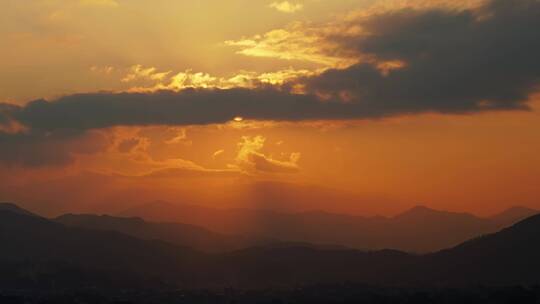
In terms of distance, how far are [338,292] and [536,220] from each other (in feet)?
156

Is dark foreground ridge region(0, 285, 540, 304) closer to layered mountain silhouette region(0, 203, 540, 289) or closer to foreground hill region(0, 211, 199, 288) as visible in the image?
layered mountain silhouette region(0, 203, 540, 289)

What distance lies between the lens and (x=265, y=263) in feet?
456

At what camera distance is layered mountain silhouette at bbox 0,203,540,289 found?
114 m

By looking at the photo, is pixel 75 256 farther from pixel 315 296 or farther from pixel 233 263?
pixel 315 296

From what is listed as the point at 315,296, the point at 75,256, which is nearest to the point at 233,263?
the point at 75,256

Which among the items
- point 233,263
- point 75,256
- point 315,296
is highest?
→ point 75,256

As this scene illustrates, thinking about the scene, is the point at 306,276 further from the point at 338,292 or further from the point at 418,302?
the point at 418,302

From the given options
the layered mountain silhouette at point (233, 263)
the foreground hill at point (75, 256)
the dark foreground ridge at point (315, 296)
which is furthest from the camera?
the foreground hill at point (75, 256)

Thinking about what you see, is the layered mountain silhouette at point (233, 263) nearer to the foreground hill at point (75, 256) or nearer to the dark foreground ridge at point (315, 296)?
the foreground hill at point (75, 256)

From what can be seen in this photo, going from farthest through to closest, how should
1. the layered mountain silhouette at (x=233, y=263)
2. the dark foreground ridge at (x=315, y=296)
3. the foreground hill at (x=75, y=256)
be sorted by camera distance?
the foreground hill at (x=75, y=256) < the layered mountain silhouette at (x=233, y=263) < the dark foreground ridge at (x=315, y=296)

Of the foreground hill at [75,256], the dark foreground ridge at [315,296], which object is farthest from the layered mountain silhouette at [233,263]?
the dark foreground ridge at [315,296]

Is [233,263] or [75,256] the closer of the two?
[75,256]

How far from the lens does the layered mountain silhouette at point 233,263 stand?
114250mm

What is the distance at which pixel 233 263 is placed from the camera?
463ft
